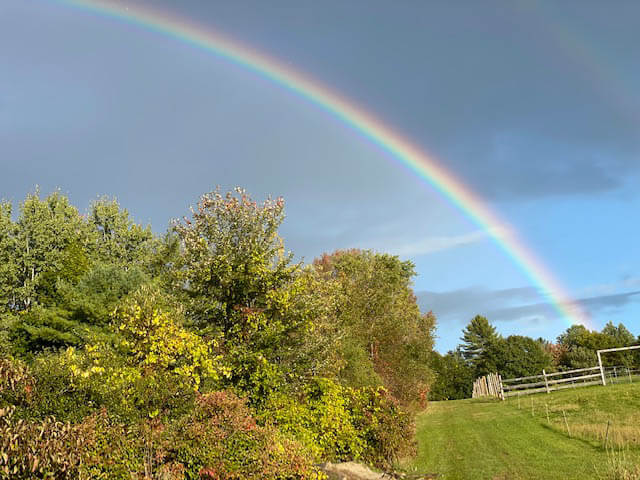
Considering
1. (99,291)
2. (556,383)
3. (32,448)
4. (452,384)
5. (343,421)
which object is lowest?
(452,384)

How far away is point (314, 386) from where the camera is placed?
13.9 meters

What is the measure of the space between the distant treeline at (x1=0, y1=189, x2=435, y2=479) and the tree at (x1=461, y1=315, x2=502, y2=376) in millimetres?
61674

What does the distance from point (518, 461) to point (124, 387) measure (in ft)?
41.1

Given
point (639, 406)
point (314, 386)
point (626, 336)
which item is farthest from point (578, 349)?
point (314, 386)

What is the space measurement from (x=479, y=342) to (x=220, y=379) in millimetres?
88651

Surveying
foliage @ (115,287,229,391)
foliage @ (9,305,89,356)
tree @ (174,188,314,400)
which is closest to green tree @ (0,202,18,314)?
foliage @ (9,305,89,356)

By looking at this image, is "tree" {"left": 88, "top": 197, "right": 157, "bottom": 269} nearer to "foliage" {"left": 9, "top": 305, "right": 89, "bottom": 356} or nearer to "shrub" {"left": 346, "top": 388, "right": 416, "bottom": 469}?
"foliage" {"left": 9, "top": 305, "right": 89, "bottom": 356}

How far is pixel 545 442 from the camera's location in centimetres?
1853

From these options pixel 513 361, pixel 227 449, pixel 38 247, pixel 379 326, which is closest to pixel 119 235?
pixel 38 247

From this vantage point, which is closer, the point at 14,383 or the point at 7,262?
the point at 14,383

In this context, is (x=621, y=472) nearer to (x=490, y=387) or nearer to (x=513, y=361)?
(x=490, y=387)

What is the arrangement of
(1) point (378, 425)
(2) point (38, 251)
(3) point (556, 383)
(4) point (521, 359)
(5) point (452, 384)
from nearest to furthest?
(1) point (378, 425), (3) point (556, 383), (2) point (38, 251), (5) point (452, 384), (4) point (521, 359)

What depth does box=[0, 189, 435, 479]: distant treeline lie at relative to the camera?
7242mm

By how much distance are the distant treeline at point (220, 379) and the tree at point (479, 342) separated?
61.7m
